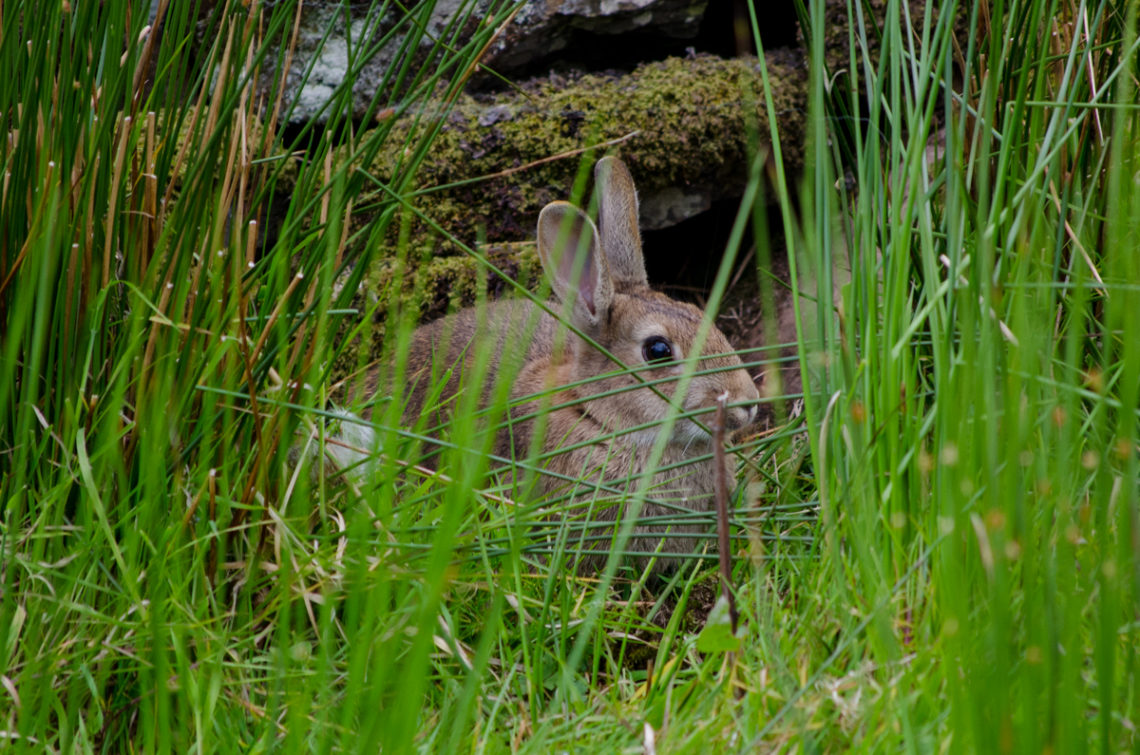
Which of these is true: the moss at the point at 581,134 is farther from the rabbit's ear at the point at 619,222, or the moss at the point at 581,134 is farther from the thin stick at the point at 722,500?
the thin stick at the point at 722,500

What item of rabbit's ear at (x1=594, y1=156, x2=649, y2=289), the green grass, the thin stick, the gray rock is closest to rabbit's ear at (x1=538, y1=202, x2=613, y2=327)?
rabbit's ear at (x1=594, y1=156, x2=649, y2=289)

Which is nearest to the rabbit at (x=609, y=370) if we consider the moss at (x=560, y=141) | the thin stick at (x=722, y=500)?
the moss at (x=560, y=141)

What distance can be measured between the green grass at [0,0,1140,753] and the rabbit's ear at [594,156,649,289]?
1272 mm

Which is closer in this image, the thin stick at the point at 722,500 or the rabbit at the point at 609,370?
the thin stick at the point at 722,500

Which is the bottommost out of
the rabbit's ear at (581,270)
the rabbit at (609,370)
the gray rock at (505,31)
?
the rabbit at (609,370)

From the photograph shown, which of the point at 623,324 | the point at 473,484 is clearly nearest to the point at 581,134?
Result: the point at 623,324

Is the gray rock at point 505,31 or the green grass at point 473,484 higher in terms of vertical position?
the gray rock at point 505,31

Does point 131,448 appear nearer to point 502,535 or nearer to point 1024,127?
point 502,535

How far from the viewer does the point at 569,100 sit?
4625 millimetres

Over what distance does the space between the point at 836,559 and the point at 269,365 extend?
Result: 50.5 inches

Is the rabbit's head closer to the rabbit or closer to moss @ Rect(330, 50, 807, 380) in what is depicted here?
the rabbit

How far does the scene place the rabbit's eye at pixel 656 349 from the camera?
3.74 metres

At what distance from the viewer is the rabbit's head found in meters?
3.52

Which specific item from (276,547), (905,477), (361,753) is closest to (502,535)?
(276,547)
